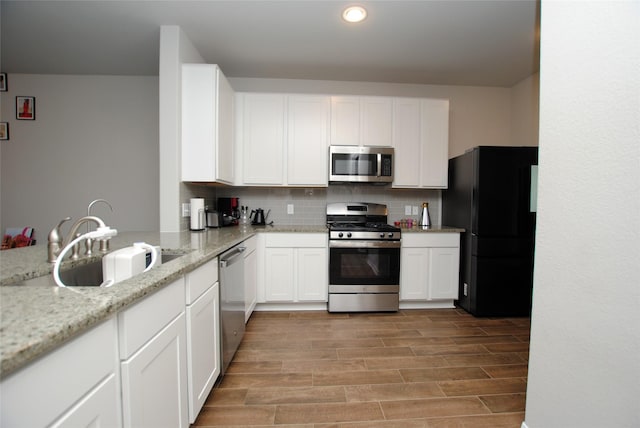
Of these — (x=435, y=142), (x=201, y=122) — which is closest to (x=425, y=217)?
(x=435, y=142)

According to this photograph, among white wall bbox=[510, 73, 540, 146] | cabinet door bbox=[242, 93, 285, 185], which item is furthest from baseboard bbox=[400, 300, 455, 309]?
white wall bbox=[510, 73, 540, 146]

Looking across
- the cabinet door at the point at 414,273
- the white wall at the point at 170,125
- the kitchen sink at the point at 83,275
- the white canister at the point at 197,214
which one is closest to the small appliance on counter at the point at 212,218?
the white canister at the point at 197,214

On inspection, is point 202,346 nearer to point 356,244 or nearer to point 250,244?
point 250,244

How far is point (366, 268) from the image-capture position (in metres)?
2.83

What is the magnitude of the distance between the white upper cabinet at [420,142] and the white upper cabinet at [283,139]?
0.85 meters

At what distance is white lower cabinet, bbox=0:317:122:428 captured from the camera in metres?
0.49

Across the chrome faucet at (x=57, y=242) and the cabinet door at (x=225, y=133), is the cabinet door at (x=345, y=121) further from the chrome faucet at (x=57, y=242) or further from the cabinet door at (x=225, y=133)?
the chrome faucet at (x=57, y=242)

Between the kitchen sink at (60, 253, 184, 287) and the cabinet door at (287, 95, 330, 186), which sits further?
the cabinet door at (287, 95, 330, 186)

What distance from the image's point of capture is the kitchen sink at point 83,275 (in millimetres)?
1162

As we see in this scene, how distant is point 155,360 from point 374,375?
54.3 inches

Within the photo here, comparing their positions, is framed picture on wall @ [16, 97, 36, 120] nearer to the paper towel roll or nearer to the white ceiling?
the white ceiling

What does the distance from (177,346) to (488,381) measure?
191cm

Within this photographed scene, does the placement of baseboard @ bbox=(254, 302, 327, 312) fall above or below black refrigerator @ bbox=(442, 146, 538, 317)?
below

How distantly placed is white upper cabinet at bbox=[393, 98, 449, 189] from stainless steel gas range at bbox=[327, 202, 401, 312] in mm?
773
